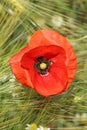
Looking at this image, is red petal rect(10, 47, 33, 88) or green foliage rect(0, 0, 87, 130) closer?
red petal rect(10, 47, 33, 88)

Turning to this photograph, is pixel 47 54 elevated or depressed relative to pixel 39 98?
elevated

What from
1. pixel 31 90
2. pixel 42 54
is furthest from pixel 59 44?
pixel 31 90

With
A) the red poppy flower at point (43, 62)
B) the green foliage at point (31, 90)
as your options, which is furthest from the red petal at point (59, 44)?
the green foliage at point (31, 90)

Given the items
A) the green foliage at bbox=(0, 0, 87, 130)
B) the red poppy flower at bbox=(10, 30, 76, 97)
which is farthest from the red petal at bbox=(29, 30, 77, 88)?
the green foliage at bbox=(0, 0, 87, 130)

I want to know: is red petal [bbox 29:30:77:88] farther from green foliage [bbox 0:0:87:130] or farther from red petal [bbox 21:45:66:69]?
green foliage [bbox 0:0:87:130]

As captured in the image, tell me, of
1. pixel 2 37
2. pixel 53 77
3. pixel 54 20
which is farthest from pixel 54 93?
pixel 54 20

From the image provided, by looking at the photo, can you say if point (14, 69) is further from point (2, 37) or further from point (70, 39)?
point (70, 39)

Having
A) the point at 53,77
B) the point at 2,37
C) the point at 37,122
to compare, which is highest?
the point at 2,37

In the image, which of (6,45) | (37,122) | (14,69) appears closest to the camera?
(14,69)
